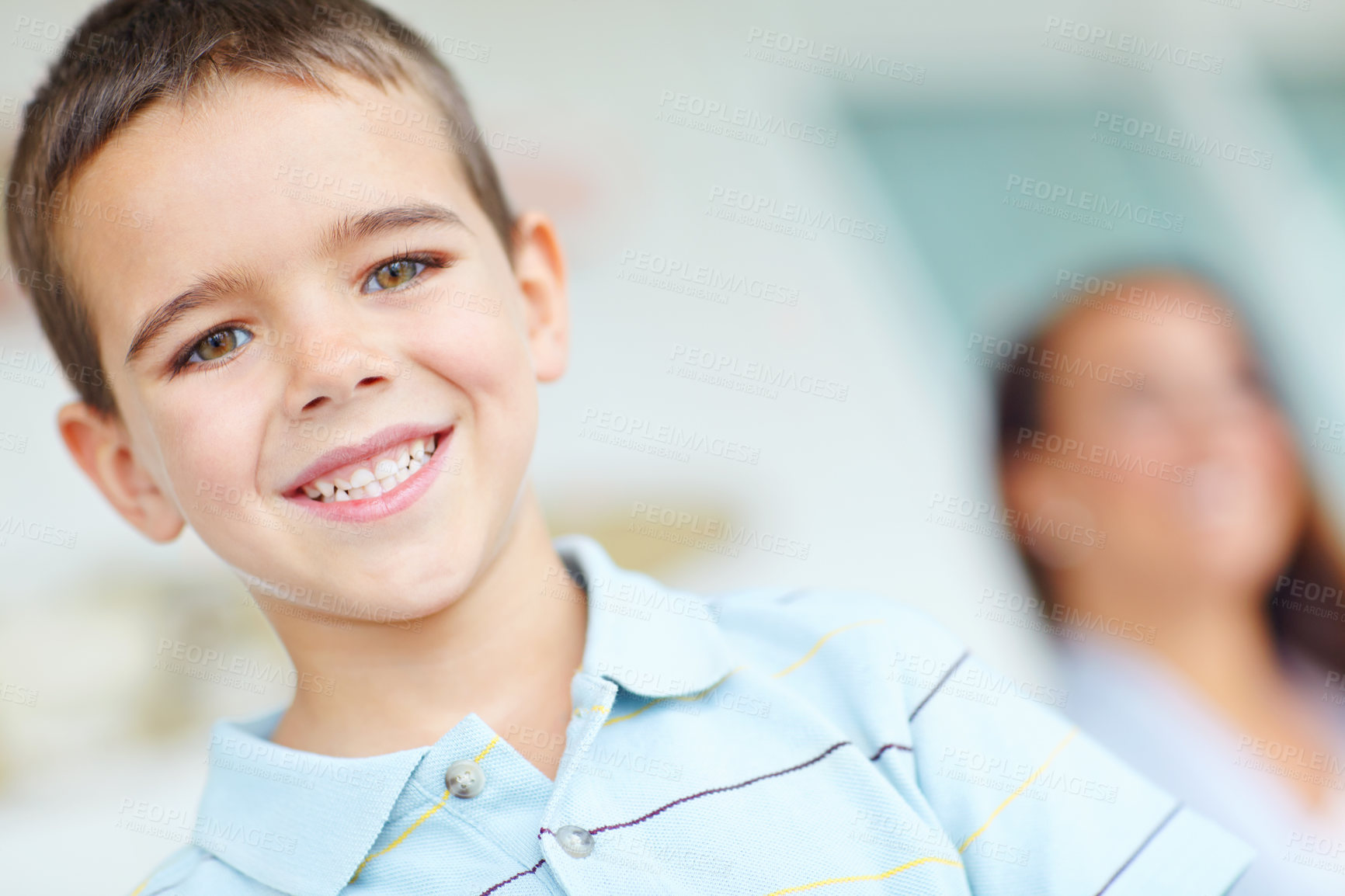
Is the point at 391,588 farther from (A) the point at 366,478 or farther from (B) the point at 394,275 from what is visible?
(B) the point at 394,275

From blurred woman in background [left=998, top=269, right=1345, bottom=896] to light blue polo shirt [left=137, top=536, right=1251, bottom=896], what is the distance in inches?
29.7

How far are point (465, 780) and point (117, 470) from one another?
0.39 meters

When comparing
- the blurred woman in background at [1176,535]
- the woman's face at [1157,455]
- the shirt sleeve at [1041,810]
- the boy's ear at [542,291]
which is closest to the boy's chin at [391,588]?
the boy's ear at [542,291]

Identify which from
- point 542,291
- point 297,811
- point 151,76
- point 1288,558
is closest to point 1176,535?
point 1288,558

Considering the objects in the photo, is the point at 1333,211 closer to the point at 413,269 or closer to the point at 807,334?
the point at 807,334

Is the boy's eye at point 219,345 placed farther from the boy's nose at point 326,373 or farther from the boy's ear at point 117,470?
the boy's ear at point 117,470

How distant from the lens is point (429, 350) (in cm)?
77

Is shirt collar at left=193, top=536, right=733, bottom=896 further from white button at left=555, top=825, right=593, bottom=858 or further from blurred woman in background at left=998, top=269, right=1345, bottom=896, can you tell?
blurred woman in background at left=998, top=269, right=1345, bottom=896

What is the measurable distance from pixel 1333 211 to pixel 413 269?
6.16 feet

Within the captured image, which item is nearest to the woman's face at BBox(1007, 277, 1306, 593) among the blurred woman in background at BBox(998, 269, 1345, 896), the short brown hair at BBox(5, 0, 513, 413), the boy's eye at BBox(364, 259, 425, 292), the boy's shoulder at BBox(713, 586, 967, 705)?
the blurred woman in background at BBox(998, 269, 1345, 896)

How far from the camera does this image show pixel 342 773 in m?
0.76

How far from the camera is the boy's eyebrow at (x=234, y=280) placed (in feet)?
2.37

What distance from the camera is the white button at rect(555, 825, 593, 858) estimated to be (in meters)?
0.69

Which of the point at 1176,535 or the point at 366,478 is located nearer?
the point at 366,478
